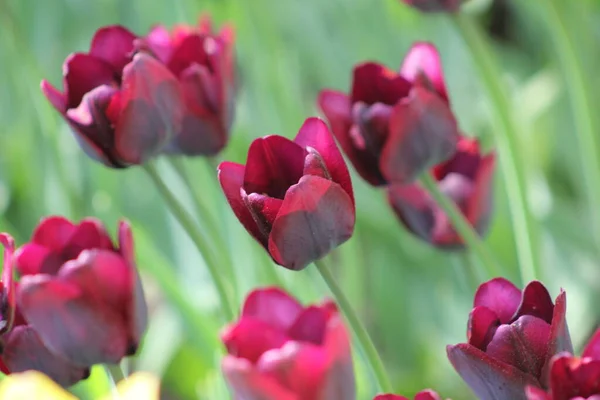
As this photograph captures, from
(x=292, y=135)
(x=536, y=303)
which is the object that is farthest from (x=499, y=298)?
(x=292, y=135)

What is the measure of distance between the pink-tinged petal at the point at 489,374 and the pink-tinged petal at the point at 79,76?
22cm

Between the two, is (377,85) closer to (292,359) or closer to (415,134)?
(415,134)

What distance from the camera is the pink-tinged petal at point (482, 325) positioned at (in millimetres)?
303

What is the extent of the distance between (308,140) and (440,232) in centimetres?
17

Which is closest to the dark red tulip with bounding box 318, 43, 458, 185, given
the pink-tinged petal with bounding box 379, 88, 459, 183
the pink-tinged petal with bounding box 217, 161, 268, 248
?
the pink-tinged petal with bounding box 379, 88, 459, 183

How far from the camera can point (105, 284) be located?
33 cm

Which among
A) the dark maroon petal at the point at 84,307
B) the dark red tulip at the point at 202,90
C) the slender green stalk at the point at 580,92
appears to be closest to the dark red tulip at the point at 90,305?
the dark maroon petal at the point at 84,307

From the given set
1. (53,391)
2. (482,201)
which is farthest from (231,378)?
(482,201)

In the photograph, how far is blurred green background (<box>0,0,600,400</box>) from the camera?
69 centimetres

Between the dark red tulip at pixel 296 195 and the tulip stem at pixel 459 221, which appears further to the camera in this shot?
the tulip stem at pixel 459 221

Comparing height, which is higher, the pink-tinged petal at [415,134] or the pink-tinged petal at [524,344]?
the pink-tinged petal at [415,134]

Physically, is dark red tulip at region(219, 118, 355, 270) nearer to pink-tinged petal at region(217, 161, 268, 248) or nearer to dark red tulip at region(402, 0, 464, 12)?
pink-tinged petal at region(217, 161, 268, 248)

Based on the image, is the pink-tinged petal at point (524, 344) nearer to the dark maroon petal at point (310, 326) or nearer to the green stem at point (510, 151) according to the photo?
the dark maroon petal at point (310, 326)

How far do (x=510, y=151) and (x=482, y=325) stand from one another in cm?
23
